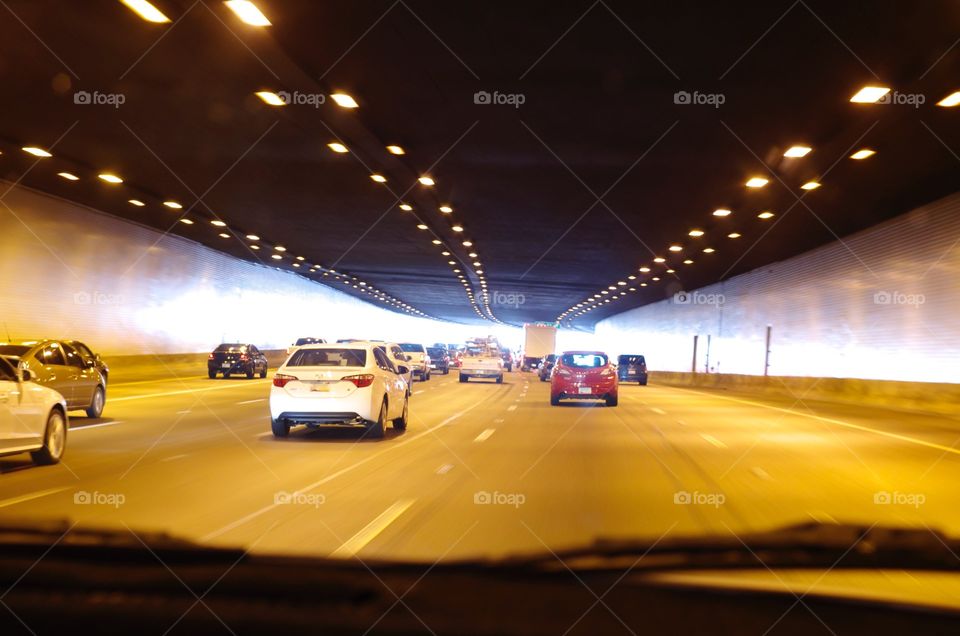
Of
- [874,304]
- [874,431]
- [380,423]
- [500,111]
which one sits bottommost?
[380,423]

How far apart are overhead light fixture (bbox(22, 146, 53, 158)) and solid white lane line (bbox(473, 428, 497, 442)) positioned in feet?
43.1

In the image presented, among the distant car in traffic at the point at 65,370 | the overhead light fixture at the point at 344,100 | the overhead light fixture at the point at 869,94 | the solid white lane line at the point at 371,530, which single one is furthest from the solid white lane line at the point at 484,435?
the overhead light fixture at the point at 869,94

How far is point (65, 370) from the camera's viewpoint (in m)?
18.8

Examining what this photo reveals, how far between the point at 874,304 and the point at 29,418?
27.2 metres

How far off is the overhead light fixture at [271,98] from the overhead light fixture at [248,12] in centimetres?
396

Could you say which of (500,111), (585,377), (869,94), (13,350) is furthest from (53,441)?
(585,377)

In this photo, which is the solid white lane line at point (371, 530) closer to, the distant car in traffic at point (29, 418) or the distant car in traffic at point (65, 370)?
the distant car in traffic at point (29, 418)

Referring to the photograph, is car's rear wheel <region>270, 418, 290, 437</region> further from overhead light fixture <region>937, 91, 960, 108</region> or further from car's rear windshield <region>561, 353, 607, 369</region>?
car's rear windshield <region>561, 353, 607, 369</region>

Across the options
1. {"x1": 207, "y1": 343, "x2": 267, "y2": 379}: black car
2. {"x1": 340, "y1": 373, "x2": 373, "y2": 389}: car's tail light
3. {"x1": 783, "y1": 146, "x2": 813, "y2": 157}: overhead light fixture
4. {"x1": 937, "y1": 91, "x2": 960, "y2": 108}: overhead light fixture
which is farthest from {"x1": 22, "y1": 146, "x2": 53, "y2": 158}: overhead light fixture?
{"x1": 207, "y1": 343, "x2": 267, "y2": 379}: black car

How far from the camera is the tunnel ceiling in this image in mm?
12734

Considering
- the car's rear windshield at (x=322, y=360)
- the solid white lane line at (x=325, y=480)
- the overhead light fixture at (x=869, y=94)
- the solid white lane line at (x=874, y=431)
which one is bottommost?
the solid white lane line at (x=325, y=480)

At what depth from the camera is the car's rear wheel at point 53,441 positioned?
1292cm

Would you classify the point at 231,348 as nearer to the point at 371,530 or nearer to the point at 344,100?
the point at 344,100

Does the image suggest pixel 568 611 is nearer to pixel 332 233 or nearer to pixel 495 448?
pixel 495 448
